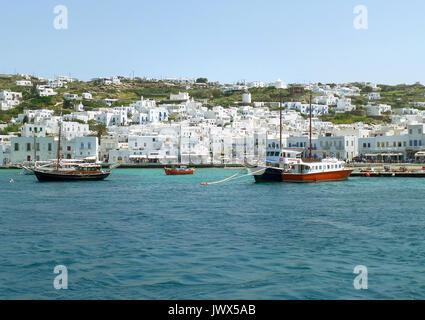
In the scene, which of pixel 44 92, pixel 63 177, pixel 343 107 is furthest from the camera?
pixel 44 92

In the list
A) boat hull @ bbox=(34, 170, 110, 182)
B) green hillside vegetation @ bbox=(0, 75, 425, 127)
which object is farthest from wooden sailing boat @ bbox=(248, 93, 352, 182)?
green hillside vegetation @ bbox=(0, 75, 425, 127)

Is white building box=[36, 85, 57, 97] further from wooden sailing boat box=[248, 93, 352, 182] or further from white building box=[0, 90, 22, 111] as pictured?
wooden sailing boat box=[248, 93, 352, 182]

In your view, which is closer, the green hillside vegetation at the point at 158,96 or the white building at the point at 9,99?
the white building at the point at 9,99

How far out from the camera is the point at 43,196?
32.0m

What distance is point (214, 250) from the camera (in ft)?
43.9

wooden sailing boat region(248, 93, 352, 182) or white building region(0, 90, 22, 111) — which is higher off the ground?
white building region(0, 90, 22, 111)

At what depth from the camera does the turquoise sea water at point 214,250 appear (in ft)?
32.0

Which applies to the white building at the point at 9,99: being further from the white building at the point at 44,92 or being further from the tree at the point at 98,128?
the tree at the point at 98,128

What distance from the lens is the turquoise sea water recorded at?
9.75 meters

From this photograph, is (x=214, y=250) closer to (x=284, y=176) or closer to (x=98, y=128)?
(x=284, y=176)

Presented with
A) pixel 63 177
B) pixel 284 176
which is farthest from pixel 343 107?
pixel 63 177

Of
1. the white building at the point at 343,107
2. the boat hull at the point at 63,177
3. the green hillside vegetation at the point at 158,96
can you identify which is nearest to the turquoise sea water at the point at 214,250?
the boat hull at the point at 63,177
